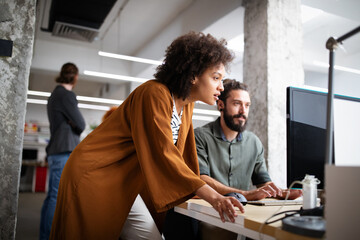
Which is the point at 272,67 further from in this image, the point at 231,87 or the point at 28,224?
the point at 28,224

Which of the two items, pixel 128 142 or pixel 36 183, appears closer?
pixel 128 142

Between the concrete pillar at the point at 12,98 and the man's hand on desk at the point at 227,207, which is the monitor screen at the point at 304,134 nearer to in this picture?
the man's hand on desk at the point at 227,207

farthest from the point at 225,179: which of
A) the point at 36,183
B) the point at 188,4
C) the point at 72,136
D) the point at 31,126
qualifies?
the point at 31,126

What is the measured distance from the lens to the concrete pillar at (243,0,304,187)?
9.55ft

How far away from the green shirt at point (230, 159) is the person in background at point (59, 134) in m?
1.33

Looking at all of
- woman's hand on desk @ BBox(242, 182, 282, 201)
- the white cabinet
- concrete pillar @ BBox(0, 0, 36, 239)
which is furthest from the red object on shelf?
woman's hand on desk @ BBox(242, 182, 282, 201)

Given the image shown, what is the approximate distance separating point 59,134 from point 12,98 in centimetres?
91

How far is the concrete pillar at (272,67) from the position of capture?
2910mm

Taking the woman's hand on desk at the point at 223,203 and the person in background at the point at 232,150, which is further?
the person in background at the point at 232,150

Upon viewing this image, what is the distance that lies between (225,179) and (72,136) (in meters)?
1.53

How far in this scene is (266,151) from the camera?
9.42 feet

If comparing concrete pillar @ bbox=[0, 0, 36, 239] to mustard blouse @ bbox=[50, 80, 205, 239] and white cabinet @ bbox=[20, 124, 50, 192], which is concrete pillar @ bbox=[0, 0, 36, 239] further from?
white cabinet @ bbox=[20, 124, 50, 192]

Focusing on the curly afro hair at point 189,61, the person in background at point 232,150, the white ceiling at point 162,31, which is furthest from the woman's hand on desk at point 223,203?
the white ceiling at point 162,31

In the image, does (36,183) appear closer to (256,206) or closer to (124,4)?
(124,4)
